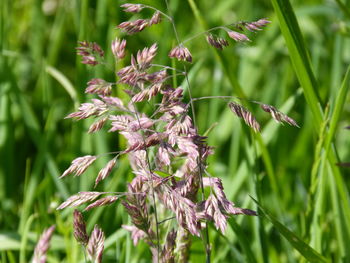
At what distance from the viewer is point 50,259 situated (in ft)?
4.94

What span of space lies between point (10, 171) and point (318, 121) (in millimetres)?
1224

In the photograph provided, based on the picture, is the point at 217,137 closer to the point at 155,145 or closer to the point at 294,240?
the point at 294,240

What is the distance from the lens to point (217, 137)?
7.81 ft

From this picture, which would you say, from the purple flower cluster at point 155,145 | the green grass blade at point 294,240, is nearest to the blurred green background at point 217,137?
the green grass blade at point 294,240

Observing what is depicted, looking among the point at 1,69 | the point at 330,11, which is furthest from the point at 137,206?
the point at 330,11

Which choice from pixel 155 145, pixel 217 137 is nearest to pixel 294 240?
pixel 155 145

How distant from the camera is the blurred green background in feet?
4.33

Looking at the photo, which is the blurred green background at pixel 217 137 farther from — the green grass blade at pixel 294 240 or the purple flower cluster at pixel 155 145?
the purple flower cluster at pixel 155 145

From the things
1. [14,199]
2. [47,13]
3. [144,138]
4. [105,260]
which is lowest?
[105,260]

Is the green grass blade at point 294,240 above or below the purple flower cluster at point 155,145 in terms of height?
below

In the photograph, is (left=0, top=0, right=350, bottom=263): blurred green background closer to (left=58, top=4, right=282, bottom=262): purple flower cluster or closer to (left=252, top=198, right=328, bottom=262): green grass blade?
(left=252, top=198, right=328, bottom=262): green grass blade

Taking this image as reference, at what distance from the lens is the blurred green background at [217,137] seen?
4.33 ft

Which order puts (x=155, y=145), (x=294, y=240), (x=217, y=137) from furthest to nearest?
(x=217, y=137), (x=294, y=240), (x=155, y=145)

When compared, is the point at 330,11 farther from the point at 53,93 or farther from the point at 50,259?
the point at 50,259
